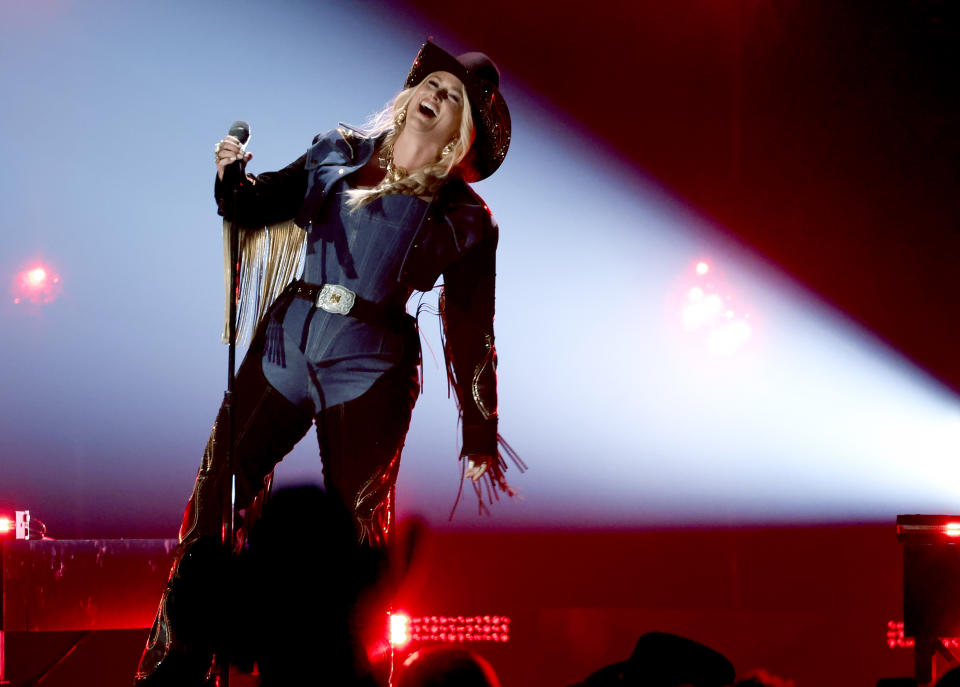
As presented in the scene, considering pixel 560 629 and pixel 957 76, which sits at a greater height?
pixel 957 76

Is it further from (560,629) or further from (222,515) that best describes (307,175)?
(560,629)

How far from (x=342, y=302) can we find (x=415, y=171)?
0.48 meters

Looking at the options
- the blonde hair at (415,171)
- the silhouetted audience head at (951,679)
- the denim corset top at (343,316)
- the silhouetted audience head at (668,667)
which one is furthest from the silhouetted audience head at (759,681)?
the blonde hair at (415,171)

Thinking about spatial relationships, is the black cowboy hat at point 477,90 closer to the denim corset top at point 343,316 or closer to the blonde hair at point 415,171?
the blonde hair at point 415,171

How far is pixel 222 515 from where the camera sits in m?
2.35

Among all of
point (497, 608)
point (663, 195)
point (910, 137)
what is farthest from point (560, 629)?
point (910, 137)

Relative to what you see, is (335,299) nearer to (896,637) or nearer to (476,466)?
(476,466)

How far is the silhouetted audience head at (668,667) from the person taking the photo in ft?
5.65

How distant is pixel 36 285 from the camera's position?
3080 mm

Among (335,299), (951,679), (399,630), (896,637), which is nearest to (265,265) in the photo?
(335,299)

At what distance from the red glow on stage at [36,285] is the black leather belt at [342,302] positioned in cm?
106

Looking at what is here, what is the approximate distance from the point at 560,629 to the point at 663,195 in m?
1.91

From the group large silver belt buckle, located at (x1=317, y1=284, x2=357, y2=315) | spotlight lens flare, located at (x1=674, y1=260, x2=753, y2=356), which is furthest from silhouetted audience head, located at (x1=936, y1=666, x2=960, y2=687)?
spotlight lens flare, located at (x1=674, y1=260, x2=753, y2=356)

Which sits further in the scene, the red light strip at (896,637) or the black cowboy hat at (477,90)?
the red light strip at (896,637)
